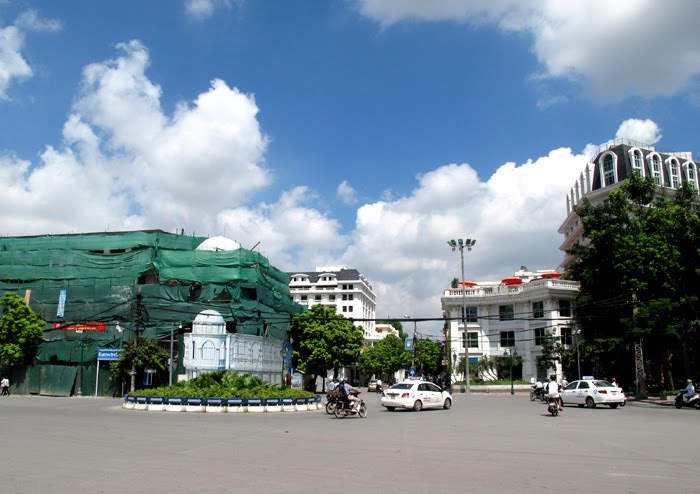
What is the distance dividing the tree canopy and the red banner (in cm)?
3559

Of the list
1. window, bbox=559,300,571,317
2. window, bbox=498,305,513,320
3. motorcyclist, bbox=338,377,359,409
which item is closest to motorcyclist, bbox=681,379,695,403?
motorcyclist, bbox=338,377,359,409

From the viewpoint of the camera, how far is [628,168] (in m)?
65.7

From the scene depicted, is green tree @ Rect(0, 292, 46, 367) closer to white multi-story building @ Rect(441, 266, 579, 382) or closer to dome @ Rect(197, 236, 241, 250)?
dome @ Rect(197, 236, 241, 250)

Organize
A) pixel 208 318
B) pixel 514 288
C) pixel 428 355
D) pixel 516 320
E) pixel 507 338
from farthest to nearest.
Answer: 1. pixel 428 355
2. pixel 514 288
3. pixel 507 338
4. pixel 516 320
5. pixel 208 318

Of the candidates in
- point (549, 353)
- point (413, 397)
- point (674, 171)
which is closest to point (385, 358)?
point (549, 353)

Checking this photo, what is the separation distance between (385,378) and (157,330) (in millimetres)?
Answer: 72651

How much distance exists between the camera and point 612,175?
67562 millimetres

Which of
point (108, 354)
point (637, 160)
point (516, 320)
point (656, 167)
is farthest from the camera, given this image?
point (656, 167)

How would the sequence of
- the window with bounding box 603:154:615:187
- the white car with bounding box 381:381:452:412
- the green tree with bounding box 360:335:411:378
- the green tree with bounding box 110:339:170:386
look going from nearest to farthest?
1. the white car with bounding box 381:381:452:412
2. the green tree with bounding box 110:339:170:386
3. the window with bounding box 603:154:615:187
4. the green tree with bounding box 360:335:411:378

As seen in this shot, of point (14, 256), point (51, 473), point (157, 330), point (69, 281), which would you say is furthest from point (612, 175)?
point (51, 473)

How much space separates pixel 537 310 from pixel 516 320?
396 cm

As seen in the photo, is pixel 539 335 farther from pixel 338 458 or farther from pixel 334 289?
pixel 334 289

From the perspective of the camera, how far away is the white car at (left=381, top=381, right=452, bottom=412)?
2598 cm

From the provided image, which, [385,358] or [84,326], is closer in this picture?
[84,326]
